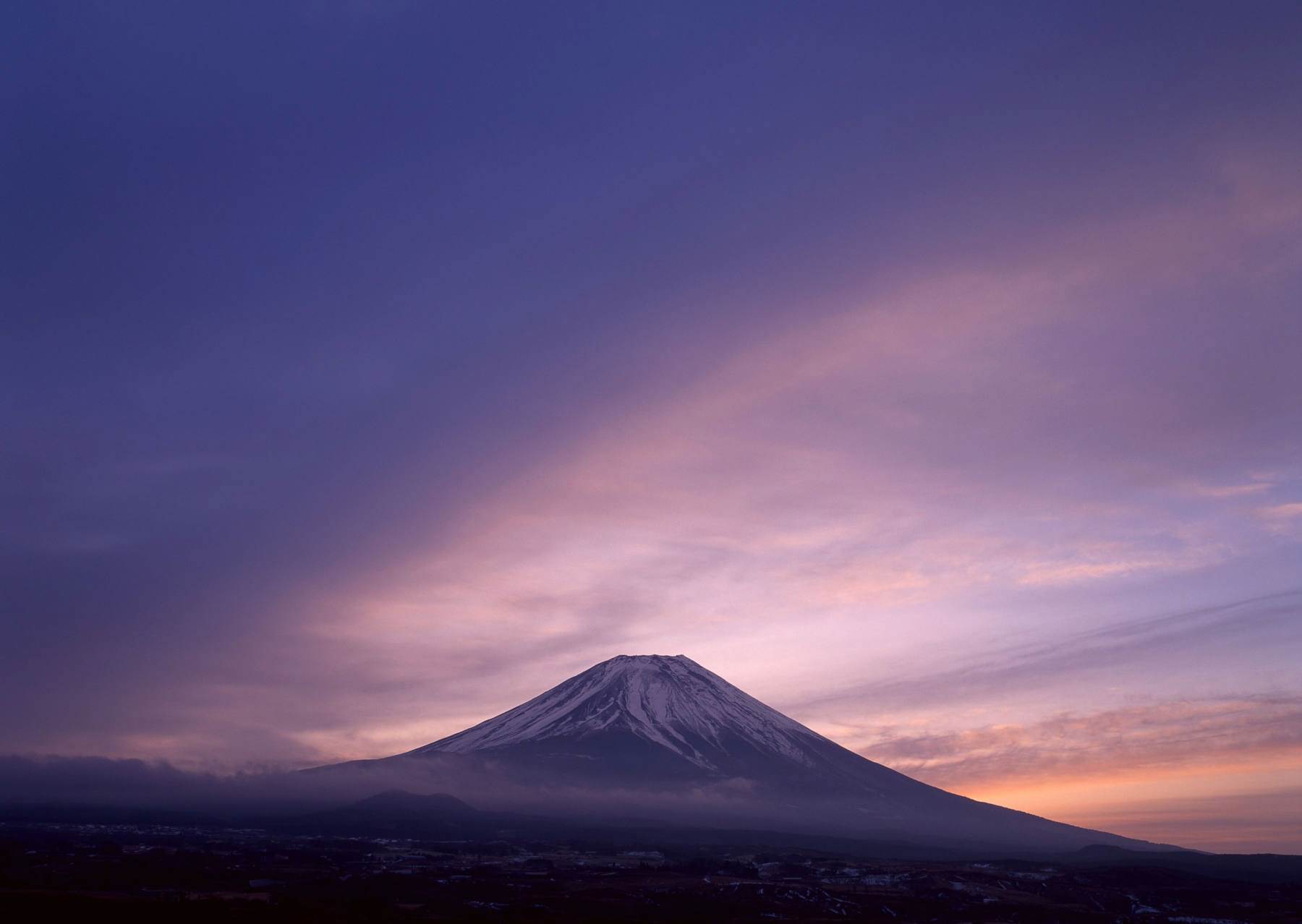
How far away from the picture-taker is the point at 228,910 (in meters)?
77.6

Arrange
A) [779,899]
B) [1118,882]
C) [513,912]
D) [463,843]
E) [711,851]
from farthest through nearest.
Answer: [463,843] → [711,851] → [1118,882] → [779,899] → [513,912]

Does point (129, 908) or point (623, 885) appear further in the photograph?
point (623, 885)

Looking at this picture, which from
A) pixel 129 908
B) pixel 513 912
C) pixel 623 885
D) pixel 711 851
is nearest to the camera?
pixel 129 908

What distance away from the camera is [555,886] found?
107312 mm

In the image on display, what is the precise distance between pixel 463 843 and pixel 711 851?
42.0 metres

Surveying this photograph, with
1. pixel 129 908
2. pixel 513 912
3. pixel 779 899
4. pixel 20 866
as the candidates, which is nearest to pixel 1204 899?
pixel 779 899

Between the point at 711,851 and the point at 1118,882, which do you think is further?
the point at 711,851

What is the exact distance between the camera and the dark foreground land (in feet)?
275

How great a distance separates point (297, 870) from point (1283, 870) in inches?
6462

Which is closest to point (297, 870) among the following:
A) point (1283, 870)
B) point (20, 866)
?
point (20, 866)

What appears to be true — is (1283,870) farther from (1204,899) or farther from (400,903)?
(400,903)

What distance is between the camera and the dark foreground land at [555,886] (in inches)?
3297

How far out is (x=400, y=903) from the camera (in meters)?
90.8

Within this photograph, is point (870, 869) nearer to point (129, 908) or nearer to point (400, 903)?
point (400, 903)
